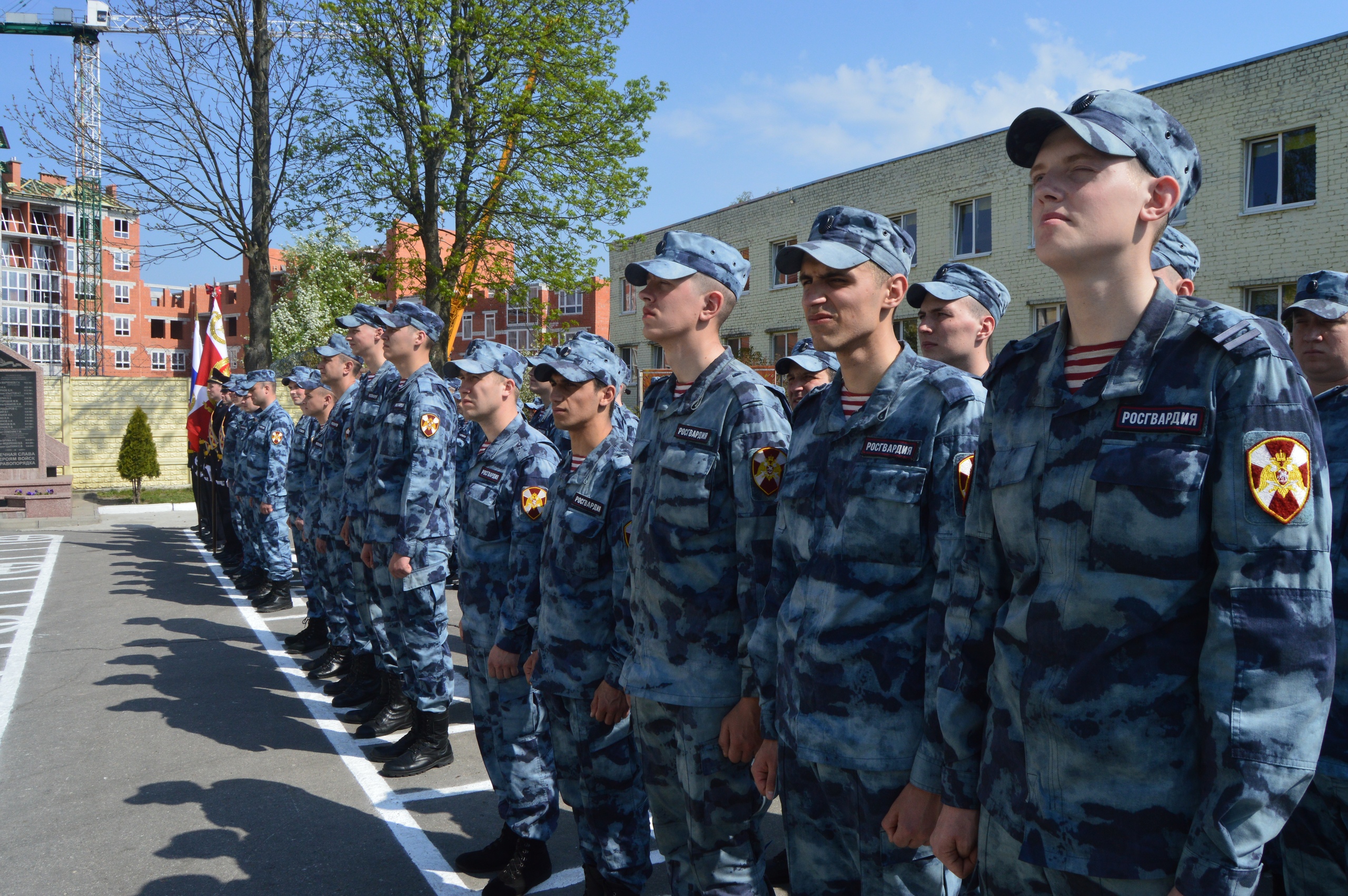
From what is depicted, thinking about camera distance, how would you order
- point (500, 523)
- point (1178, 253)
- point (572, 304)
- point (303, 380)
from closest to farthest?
point (1178, 253)
point (500, 523)
point (303, 380)
point (572, 304)

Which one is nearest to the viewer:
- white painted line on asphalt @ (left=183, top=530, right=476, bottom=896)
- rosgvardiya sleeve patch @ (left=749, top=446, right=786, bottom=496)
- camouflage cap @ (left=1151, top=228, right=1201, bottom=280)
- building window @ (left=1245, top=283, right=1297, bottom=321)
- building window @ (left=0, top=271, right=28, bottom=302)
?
rosgvardiya sleeve patch @ (left=749, top=446, right=786, bottom=496)

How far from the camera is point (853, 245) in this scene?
243 cm

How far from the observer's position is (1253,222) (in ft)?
49.2

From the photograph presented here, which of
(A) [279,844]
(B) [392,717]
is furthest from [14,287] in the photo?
(A) [279,844]

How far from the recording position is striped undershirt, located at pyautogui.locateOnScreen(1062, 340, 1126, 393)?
164 cm

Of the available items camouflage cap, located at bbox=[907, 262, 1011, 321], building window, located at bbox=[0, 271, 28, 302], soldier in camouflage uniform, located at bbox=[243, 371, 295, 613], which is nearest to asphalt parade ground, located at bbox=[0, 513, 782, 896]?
soldier in camouflage uniform, located at bbox=[243, 371, 295, 613]

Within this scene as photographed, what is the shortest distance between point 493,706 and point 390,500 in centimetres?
173

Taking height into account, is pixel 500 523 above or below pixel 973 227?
below

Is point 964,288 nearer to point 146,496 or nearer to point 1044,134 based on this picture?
point 1044,134

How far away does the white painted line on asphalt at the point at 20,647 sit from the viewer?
6207 mm

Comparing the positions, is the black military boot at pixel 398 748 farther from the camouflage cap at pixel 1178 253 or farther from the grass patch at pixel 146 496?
the grass patch at pixel 146 496

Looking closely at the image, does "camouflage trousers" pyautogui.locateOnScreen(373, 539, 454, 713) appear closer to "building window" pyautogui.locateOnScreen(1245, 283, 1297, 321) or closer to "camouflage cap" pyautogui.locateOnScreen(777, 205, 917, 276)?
"camouflage cap" pyautogui.locateOnScreen(777, 205, 917, 276)

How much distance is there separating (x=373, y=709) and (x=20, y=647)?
3970 mm

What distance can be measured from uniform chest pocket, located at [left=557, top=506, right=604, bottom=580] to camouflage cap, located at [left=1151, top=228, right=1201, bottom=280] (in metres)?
2.08
